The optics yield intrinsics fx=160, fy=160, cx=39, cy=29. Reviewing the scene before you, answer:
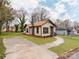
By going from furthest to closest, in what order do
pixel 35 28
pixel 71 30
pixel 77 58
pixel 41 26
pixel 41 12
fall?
pixel 41 12
pixel 71 30
pixel 35 28
pixel 41 26
pixel 77 58

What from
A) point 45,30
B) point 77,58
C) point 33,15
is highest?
point 33,15

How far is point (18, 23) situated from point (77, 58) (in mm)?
54318

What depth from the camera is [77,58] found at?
17.3m

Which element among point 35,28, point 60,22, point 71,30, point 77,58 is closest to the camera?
point 77,58

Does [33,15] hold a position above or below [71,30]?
above

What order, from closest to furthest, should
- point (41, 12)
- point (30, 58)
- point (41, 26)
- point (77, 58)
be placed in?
point (30, 58) → point (77, 58) → point (41, 26) → point (41, 12)

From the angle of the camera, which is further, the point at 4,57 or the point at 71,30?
the point at 71,30

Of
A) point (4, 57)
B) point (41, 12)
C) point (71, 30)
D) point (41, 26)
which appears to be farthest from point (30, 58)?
point (41, 12)

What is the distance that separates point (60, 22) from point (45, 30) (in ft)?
187

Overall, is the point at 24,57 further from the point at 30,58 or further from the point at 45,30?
the point at 45,30

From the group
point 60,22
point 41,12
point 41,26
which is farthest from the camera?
point 60,22

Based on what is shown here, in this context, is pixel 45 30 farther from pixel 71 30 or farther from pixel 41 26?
pixel 71 30

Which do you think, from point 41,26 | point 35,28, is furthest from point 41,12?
point 41,26

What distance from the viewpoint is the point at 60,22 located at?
306 ft
